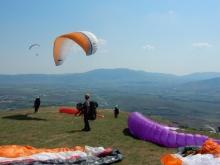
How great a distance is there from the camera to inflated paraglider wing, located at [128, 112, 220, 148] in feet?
38.5

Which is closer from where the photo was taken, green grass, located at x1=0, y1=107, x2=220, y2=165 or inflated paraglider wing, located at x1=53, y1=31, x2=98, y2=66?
green grass, located at x1=0, y1=107, x2=220, y2=165

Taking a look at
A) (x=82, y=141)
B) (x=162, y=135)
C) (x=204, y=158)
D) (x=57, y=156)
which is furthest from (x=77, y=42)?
(x=204, y=158)

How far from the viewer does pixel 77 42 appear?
18.8m

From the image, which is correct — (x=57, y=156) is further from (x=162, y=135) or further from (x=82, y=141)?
(x=162, y=135)

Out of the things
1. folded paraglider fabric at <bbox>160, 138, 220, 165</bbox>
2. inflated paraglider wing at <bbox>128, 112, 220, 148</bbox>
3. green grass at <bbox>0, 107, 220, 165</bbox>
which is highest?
folded paraglider fabric at <bbox>160, 138, 220, 165</bbox>

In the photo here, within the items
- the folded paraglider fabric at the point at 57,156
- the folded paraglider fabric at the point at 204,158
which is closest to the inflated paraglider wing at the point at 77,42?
the folded paraglider fabric at the point at 57,156

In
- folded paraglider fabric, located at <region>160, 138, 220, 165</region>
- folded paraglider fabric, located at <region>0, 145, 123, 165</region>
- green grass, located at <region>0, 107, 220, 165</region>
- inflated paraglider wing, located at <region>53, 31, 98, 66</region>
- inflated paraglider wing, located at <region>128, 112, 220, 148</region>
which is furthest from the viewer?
inflated paraglider wing, located at <region>53, 31, 98, 66</region>

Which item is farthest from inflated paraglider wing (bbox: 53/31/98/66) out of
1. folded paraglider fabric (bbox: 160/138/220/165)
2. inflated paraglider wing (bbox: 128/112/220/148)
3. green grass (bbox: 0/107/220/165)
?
folded paraglider fabric (bbox: 160/138/220/165)

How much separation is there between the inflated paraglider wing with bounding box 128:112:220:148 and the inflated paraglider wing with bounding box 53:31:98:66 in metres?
7.30

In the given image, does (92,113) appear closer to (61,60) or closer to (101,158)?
(101,158)

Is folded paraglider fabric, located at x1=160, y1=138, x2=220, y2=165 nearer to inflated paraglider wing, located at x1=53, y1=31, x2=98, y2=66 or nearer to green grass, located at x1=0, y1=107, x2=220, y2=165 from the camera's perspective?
green grass, located at x1=0, y1=107, x2=220, y2=165

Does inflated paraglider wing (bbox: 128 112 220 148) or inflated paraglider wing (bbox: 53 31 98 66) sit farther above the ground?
inflated paraglider wing (bbox: 53 31 98 66)

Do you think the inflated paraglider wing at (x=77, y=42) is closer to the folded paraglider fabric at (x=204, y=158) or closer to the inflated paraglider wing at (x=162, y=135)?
the inflated paraglider wing at (x=162, y=135)

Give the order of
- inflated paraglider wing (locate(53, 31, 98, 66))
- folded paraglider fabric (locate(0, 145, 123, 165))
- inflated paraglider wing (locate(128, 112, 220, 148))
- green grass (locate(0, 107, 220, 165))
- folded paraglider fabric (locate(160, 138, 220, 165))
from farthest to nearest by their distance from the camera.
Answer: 1. inflated paraglider wing (locate(53, 31, 98, 66))
2. inflated paraglider wing (locate(128, 112, 220, 148))
3. green grass (locate(0, 107, 220, 165))
4. folded paraglider fabric (locate(0, 145, 123, 165))
5. folded paraglider fabric (locate(160, 138, 220, 165))
